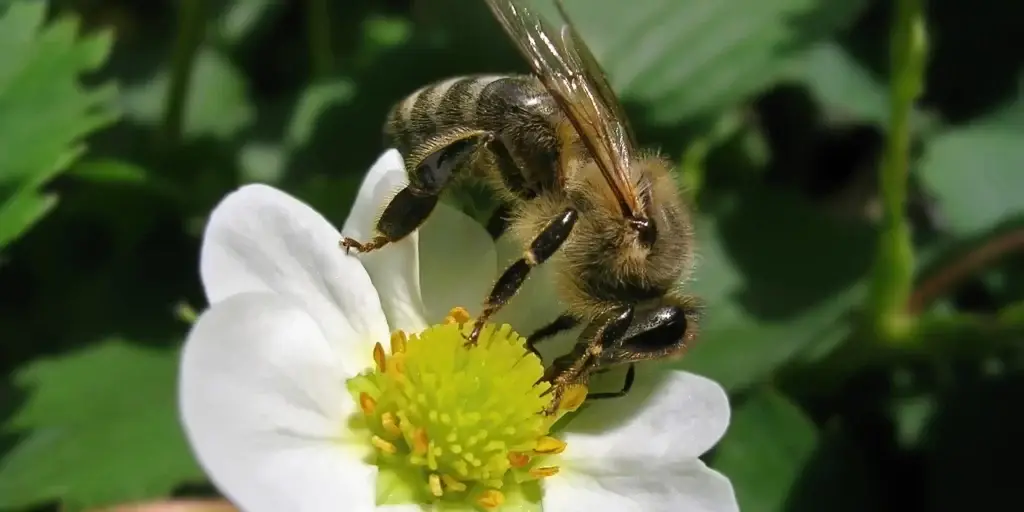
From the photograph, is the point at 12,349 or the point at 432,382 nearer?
the point at 432,382

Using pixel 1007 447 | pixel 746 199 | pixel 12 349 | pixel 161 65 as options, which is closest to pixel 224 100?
pixel 161 65

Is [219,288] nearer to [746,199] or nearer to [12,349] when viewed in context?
[12,349]

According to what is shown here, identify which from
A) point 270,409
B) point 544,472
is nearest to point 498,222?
point 544,472

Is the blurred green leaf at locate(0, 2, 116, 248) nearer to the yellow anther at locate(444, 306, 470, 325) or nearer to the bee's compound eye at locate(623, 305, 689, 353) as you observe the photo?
the yellow anther at locate(444, 306, 470, 325)

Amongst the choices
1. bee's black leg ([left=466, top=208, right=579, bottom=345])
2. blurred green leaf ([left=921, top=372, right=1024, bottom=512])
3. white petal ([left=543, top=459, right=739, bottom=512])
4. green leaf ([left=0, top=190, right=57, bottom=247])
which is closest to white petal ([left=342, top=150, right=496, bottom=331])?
bee's black leg ([left=466, top=208, right=579, bottom=345])

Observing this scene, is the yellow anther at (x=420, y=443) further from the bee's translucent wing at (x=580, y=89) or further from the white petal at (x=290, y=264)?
the bee's translucent wing at (x=580, y=89)

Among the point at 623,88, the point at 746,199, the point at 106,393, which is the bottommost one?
the point at 746,199

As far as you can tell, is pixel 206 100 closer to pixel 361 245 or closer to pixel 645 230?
pixel 361 245

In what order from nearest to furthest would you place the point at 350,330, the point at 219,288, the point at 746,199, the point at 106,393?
the point at 219,288, the point at 350,330, the point at 106,393, the point at 746,199
